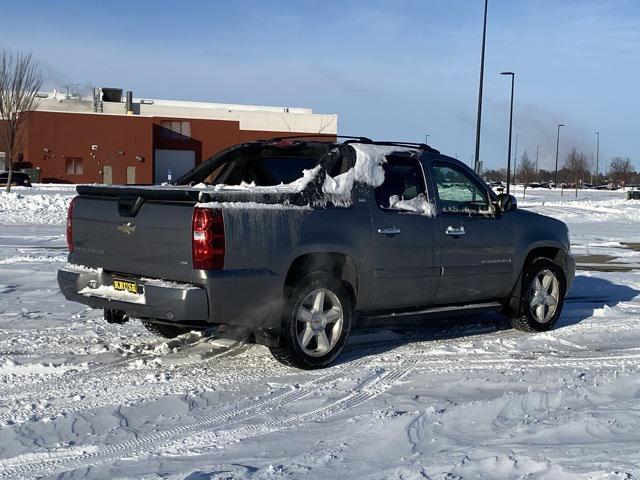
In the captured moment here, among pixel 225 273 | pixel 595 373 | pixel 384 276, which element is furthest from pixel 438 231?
pixel 225 273

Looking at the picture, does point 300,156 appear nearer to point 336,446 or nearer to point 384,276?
point 384,276

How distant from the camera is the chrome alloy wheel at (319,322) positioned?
6.36 metres

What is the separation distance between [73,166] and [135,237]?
197ft

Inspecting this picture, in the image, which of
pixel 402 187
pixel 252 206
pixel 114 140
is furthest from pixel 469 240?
pixel 114 140

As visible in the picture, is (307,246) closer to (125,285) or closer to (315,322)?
(315,322)

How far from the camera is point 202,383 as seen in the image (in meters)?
5.97

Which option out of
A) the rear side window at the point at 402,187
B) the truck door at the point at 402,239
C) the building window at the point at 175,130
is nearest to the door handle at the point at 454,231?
the truck door at the point at 402,239

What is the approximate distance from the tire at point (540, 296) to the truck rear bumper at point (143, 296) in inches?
151

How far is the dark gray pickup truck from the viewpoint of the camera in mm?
5844

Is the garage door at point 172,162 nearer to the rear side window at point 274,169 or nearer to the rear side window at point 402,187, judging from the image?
the rear side window at point 274,169

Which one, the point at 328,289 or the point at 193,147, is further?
the point at 193,147

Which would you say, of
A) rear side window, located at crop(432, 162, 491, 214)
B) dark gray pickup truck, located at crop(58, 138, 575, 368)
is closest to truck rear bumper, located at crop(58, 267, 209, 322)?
dark gray pickup truck, located at crop(58, 138, 575, 368)

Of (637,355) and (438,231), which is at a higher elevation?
(438,231)

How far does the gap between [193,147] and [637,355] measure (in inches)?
2583
